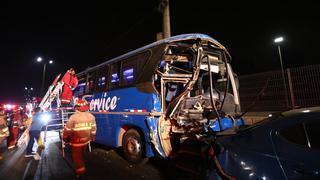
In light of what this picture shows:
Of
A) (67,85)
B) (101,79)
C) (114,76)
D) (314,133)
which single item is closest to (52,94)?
(67,85)

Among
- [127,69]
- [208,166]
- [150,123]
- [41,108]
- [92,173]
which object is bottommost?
[92,173]

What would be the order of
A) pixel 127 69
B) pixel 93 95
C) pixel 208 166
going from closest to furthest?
pixel 208 166, pixel 127 69, pixel 93 95

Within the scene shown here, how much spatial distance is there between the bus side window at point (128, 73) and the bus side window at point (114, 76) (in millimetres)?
323

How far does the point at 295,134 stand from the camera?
256cm

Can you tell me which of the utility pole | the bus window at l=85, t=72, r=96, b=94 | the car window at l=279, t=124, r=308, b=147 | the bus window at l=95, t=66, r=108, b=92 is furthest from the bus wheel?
the utility pole

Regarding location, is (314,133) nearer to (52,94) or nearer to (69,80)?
(69,80)

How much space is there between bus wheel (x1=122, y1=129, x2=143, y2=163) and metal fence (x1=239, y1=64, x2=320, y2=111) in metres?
5.15

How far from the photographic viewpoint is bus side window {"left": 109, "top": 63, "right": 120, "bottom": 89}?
6527mm

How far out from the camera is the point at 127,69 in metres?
6.18

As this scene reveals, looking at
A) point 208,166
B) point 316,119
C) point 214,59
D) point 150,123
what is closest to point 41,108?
point 150,123

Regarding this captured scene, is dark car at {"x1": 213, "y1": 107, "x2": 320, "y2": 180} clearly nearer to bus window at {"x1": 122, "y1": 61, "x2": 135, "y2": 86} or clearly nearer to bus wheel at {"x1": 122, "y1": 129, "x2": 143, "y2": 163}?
bus wheel at {"x1": 122, "y1": 129, "x2": 143, "y2": 163}

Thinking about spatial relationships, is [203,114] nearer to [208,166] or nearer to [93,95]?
[208,166]

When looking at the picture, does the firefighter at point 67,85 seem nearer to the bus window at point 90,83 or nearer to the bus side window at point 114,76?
the bus window at point 90,83

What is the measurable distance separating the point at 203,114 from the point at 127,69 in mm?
2608
